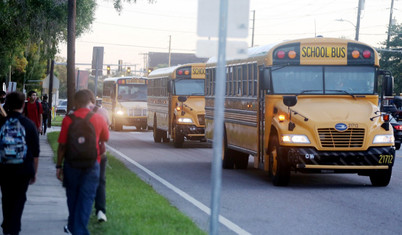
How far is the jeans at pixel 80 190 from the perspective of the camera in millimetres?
8438

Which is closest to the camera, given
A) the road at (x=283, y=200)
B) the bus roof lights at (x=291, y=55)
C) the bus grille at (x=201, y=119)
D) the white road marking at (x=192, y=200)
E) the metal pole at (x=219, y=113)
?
the metal pole at (x=219, y=113)

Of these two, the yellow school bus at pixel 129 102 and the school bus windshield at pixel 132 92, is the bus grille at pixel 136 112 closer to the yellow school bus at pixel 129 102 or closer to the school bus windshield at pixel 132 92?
the yellow school bus at pixel 129 102

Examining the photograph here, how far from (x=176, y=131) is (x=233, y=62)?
910 centimetres

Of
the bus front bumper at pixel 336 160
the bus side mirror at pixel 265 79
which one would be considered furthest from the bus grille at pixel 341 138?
the bus side mirror at pixel 265 79

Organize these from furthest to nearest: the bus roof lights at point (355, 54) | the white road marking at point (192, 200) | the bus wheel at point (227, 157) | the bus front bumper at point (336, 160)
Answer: the bus wheel at point (227, 157)
the bus roof lights at point (355, 54)
the bus front bumper at point (336, 160)
the white road marking at point (192, 200)

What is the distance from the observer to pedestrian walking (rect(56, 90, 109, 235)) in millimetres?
8359

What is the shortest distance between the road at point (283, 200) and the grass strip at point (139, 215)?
379mm

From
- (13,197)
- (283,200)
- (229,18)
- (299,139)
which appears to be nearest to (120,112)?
(299,139)

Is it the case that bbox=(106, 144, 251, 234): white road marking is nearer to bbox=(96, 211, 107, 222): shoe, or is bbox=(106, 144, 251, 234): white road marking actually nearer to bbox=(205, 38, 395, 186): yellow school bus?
bbox=(96, 211, 107, 222): shoe

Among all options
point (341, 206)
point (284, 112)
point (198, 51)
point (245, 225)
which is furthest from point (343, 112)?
point (198, 51)

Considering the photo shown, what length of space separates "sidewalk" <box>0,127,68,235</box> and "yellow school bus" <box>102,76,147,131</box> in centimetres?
2673

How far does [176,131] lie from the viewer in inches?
1094

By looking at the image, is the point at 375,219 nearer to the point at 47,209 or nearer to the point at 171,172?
the point at 47,209

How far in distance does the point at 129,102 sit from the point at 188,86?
53.1ft
